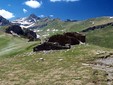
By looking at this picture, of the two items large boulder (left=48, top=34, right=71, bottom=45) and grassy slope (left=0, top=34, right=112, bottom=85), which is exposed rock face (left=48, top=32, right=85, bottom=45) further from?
grassy slope (left=0, top=34, right=112, bottom=85)

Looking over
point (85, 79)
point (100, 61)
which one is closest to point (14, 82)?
point (85, 79)

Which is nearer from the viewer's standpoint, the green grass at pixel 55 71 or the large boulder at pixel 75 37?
the green grass at pixel 55 71

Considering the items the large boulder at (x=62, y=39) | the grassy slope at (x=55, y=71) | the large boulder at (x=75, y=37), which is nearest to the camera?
the grassy slope at (x=55, y=71)

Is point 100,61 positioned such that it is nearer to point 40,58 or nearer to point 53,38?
point 40,58

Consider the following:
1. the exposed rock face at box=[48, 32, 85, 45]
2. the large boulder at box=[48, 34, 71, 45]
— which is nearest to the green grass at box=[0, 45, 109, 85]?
the large boulder at box=[48, 34, 71, 45]

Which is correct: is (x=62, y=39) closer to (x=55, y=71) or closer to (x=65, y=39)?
(x=65, y=39)

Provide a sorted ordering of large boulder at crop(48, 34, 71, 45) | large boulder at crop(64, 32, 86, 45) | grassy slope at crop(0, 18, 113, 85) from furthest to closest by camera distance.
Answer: large boulder at crop(64, 32, 86, 45)
large boulder at crop(48, 34, 71, 45)
grassy slope at crop(0, 18, 113, 85)

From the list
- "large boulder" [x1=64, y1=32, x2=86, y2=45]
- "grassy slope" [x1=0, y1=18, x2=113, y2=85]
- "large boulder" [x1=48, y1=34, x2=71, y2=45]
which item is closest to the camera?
"grassy slope" [x1=0, y1=18, x2=113, y2=85]

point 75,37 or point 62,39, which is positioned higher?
point 75,37

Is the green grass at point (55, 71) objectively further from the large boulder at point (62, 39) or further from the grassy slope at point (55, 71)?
the large boulder at point (62, 39)

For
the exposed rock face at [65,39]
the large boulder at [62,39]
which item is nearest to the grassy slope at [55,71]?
the large boulder at [62,39]

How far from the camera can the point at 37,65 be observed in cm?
4531

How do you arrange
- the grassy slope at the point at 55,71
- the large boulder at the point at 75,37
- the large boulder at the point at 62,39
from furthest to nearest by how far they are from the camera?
the large boulder at the point at 75,37
the large boulder at the point at 62,39
the grassy slope at the point at 55,71

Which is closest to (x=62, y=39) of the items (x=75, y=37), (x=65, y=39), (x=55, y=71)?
(x=65, y=39)
